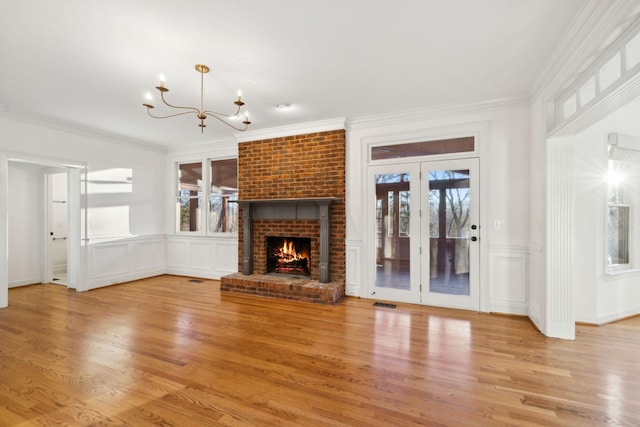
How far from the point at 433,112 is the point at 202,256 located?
4.93 meters

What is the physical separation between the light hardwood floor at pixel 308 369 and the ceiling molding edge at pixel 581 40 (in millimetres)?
2530

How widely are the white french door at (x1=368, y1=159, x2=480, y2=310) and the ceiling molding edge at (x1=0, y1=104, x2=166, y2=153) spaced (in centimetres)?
459

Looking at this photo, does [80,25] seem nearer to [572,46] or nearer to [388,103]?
[388,103]

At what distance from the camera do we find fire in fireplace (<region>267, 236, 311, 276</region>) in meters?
5.00

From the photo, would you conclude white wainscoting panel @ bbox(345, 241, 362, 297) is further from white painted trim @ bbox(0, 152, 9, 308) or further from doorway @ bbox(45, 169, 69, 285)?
doorway @ bbox(45, 169, 69, 285)

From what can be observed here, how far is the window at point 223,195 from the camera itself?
18.9 feet

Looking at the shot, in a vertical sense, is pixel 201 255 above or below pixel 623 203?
below

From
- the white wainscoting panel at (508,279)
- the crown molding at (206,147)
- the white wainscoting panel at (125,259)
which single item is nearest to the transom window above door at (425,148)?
the white wainscoting panel at (508,279)

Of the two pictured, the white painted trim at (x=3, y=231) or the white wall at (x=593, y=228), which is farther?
the white painted trim at (x=3, y=231)

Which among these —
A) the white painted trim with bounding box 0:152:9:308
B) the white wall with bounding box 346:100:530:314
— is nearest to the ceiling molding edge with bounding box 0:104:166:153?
the white painted trim with bounding box 0:152:9:308

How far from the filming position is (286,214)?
485 centimetres

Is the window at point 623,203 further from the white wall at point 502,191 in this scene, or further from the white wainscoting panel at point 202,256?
the white wainscoting panel at point 202,256

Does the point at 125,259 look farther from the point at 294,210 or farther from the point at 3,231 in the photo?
the point at 294,210

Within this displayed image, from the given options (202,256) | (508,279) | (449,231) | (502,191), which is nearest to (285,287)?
(202,256)
